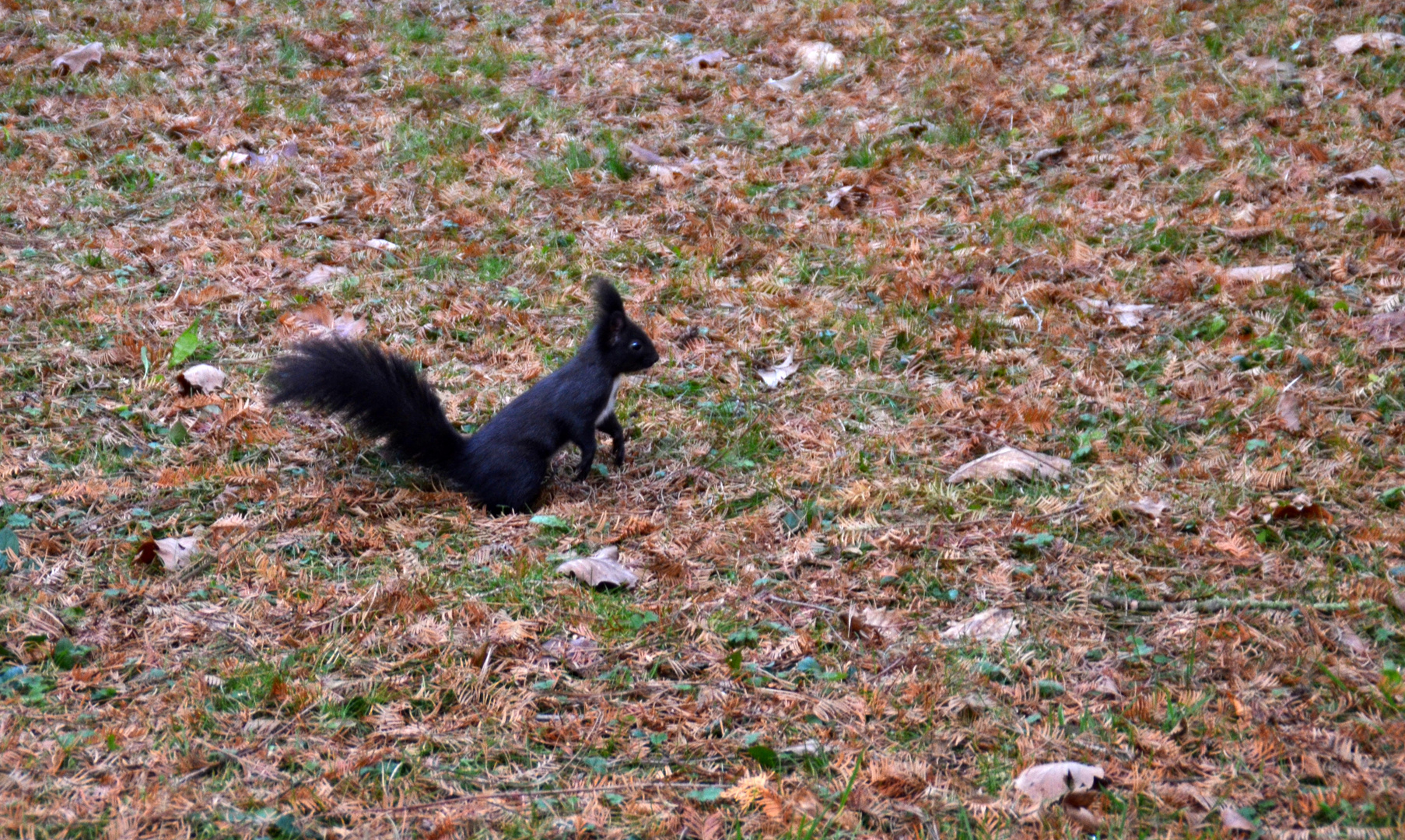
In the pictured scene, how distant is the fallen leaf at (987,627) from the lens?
107 inches

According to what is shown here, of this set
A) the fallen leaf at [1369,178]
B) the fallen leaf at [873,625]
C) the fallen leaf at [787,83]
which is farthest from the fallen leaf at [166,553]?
the fallen leaf at [1369,178]

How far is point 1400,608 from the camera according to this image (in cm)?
263

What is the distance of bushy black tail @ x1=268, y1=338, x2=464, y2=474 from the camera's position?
326 cm

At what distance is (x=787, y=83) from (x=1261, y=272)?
3.40 metres

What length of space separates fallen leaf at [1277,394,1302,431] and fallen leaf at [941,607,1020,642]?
1.37m

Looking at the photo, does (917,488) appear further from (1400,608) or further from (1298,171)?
(1298,171)

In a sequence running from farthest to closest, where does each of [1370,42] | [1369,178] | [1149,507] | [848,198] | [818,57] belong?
[818,57]
[1370,42]
[848,198]
[1369,178]
[1149,507]

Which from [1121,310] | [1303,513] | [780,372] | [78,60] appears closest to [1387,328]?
[1121,310]

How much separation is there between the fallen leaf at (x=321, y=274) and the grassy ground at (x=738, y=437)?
3cm

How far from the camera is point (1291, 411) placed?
3521mm

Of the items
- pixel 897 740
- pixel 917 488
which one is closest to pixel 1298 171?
pixel 917 488

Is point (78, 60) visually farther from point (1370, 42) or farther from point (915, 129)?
point (1370, 42)

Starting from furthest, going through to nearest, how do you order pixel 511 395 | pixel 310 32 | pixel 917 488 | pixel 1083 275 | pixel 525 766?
pixel 310 32 < pixel 1083 275 < pixel 511 395 < pixel 917 488 < pixel 525 766

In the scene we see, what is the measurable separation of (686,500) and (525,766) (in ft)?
4.35
